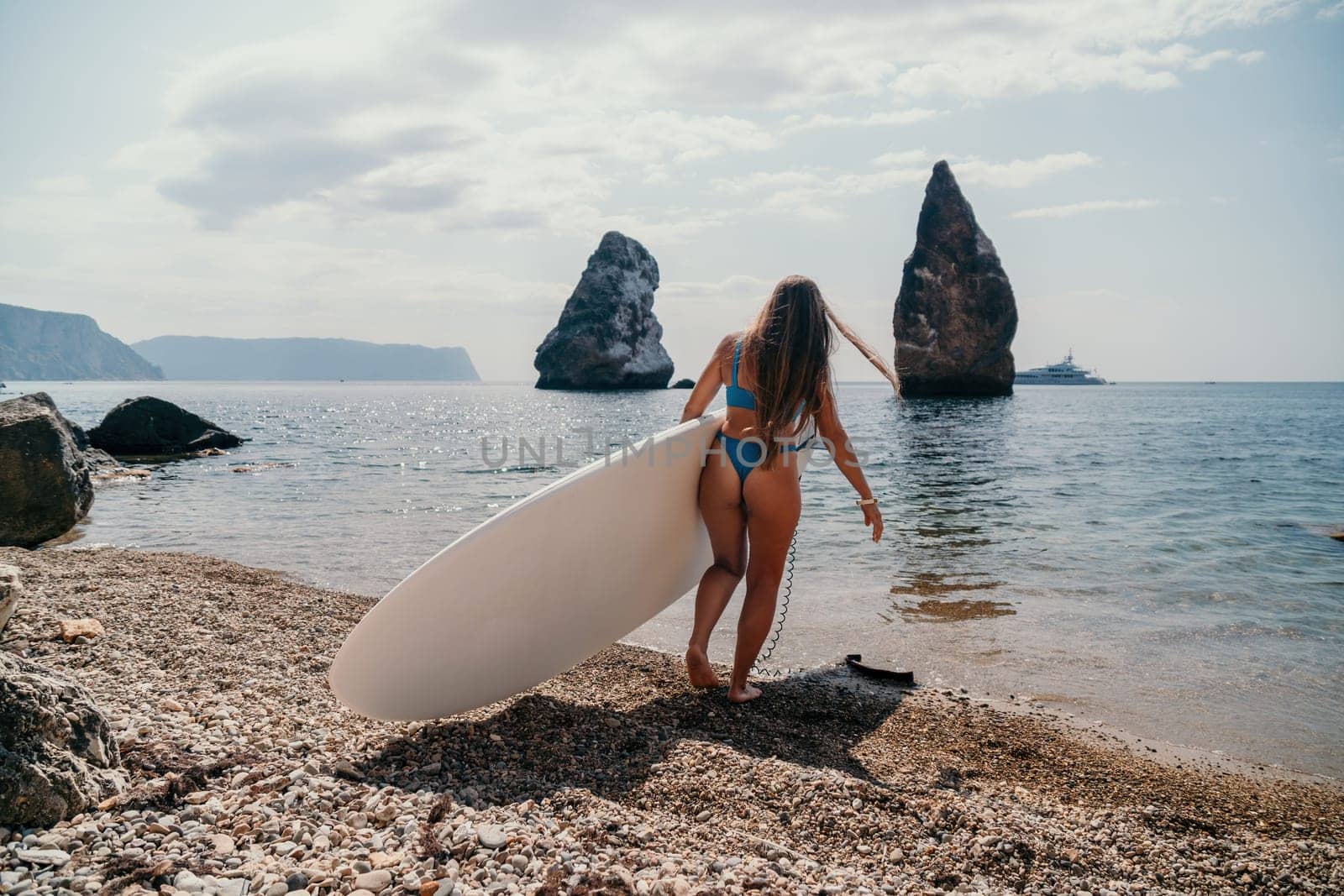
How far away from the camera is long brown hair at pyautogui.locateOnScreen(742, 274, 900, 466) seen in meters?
3.11

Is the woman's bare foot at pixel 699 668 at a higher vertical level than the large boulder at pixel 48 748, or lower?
lower

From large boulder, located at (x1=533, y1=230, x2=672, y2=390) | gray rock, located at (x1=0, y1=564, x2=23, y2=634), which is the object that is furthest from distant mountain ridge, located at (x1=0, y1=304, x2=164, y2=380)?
gray rock, located at (x1=0, y1=564, x2=23, y2=634)

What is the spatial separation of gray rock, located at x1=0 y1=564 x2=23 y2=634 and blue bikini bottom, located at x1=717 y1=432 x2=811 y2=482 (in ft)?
10.0

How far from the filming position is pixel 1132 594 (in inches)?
225

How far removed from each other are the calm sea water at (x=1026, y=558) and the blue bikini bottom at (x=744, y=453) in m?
1.64

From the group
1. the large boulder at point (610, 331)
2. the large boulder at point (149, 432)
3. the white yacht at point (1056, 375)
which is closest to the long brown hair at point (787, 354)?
the large boulder at point (149, 432)

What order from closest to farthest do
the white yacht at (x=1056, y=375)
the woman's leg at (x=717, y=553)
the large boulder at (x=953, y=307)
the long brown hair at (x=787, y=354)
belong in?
the long brown hair at (x=787, y=354) → the woman's leg at (x=717, y=553) → the large boulder at (x=953, y=307) → the white yacht at (x=1056, y=375)

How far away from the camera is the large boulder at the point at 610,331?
7094 cm

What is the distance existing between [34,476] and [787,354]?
7867 mm

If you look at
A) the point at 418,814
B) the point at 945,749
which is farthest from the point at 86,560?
the point at 945,749

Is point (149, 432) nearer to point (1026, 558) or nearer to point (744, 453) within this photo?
point (1026, 558)

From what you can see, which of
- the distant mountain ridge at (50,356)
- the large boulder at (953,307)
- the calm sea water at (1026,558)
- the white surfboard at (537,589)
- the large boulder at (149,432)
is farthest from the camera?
the distant mountain ridge at (50,356)

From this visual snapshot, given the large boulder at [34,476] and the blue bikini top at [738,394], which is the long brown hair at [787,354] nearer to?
the blue bikini top at [738,394]

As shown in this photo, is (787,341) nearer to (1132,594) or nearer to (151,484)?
(1132,594)
